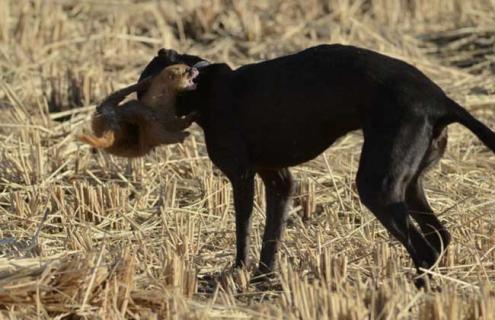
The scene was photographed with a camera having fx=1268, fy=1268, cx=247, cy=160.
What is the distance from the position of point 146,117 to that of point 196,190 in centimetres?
210

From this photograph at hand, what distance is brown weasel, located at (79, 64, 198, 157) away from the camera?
7125 millimetres

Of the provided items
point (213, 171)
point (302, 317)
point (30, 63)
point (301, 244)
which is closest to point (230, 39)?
point (30, 63)

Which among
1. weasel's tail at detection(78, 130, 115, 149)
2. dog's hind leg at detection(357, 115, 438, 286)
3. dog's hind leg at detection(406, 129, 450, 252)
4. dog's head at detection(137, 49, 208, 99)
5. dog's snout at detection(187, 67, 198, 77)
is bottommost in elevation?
dog's hind leg at detection(406, 129, 450, 252)

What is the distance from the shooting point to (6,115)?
1110cm

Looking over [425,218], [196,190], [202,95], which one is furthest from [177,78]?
[196,190]

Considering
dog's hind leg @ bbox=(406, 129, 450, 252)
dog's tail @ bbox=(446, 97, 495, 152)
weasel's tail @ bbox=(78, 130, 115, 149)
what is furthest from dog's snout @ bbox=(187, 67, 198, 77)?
dog's tail @ bbox=(446, 97, 495, 152)

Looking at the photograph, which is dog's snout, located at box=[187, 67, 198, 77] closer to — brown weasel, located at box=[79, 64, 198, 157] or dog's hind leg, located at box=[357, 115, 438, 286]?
brown weasel, located at box=[79, 64, 198, 157]

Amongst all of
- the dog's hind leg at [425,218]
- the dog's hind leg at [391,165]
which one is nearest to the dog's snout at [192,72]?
the dog's hind leg at [391,165]

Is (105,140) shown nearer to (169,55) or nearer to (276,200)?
(169,55)

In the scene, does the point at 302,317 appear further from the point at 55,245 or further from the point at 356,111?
the point at 55,245

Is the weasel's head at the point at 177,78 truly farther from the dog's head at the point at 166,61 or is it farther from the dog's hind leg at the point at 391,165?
the dog's hind leg at the point at 391,165

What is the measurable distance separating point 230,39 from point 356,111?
763 centimetres

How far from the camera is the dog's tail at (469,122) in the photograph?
257 inches

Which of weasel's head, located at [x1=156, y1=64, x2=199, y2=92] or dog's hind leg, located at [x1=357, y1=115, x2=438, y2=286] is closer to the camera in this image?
dog's hind leg, located at [x1=357, y1=115, x2=438, y2=286]
